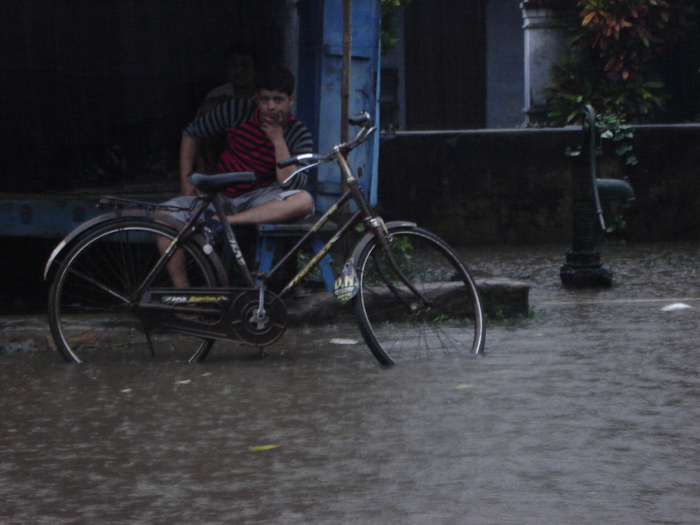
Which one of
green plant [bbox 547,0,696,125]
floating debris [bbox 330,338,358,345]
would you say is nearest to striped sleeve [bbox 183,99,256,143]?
floating debris [bbox 330,338,358,345]

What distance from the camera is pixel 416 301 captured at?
5.46 m

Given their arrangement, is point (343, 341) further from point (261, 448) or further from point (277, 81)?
point (261, 448)

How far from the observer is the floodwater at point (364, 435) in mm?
3221

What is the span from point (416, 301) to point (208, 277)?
1.04 m

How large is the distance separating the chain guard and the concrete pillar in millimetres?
9084

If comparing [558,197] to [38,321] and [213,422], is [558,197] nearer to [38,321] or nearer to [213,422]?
[38,321]

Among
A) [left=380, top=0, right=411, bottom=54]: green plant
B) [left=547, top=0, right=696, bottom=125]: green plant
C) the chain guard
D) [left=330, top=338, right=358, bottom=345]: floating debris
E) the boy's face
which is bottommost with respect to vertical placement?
[left=330, top=338, right=358, bottom=345]: floating debris

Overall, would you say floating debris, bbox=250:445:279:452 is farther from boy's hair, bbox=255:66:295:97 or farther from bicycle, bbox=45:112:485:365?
boy's hair, bbox=255:66:295:97

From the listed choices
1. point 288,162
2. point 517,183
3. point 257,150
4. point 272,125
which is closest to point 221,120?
point 257,150

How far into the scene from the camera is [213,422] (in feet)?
13.7

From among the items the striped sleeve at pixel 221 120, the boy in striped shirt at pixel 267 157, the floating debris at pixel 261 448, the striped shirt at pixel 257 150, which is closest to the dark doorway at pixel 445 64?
the striped sleeve at pixel 221 120

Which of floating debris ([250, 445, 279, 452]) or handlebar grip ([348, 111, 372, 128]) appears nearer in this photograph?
floating debris ([250, 445, 279, 452])

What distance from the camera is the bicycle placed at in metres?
5.28

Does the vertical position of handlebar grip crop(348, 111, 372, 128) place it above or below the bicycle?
above
